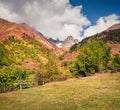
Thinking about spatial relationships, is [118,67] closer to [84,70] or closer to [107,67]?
[107,67]

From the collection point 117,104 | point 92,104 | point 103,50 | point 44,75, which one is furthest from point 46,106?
point 103,50

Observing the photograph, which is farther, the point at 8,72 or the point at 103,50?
the point at 103,50

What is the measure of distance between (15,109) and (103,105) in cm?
1008

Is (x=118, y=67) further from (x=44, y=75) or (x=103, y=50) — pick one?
(x=44, y=75)

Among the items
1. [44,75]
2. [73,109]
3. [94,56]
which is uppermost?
[94,56]

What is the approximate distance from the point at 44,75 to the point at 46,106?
48306 millimetres

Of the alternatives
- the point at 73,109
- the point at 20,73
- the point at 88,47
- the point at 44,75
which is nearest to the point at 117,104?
the point at 73,109

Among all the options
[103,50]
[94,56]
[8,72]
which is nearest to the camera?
[8,72]

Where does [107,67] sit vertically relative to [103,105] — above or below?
above

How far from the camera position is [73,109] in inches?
841

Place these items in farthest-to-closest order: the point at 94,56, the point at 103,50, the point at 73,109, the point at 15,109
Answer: the point at 103,50 < the point at 94,56 < the point at 15,109 < the point at 73,109

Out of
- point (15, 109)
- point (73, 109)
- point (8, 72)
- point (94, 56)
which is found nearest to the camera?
point (73, 109)

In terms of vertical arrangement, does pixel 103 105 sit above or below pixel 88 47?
below

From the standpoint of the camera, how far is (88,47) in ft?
274
